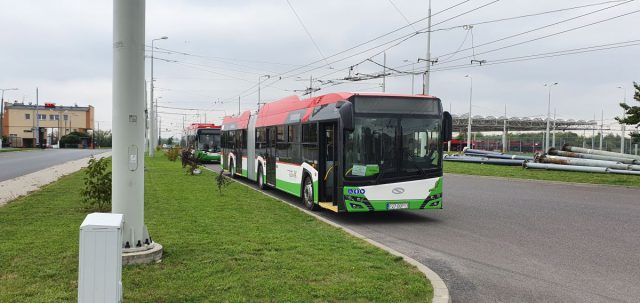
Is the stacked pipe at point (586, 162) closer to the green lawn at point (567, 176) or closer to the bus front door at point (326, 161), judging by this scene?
the green lawn at point (567, 176)

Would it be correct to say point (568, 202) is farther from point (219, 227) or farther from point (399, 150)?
point (219, 227)

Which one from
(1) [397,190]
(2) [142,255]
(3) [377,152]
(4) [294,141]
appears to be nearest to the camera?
(2) [142,255]

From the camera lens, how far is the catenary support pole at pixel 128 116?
6.40m

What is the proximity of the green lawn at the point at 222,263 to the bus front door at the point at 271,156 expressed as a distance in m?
5.91

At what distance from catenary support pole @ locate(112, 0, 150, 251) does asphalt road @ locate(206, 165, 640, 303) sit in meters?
3.90

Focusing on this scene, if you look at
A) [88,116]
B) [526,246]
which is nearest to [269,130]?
[526,246]

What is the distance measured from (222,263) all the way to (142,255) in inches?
36.8

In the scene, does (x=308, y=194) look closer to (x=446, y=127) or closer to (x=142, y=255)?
(x=446, y=127)

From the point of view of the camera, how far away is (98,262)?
4.35 m

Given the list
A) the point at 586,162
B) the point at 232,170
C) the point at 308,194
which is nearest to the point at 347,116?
the point at 308,194

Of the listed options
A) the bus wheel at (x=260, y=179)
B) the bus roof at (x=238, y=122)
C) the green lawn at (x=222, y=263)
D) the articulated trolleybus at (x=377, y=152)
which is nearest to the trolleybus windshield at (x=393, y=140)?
the articulated trolleybus at (x=377, y=152)

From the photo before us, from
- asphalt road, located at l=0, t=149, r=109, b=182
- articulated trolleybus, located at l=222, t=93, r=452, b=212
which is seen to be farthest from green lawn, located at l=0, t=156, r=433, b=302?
asphalt road, located at l=0, t=149, r=109, b=182

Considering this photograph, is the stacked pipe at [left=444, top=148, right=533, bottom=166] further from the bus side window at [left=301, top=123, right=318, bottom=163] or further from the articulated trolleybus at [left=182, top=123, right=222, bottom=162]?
the bus side window at [left=301, top=123, right=318, bottom=163]

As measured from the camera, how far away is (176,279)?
5.66 metres
